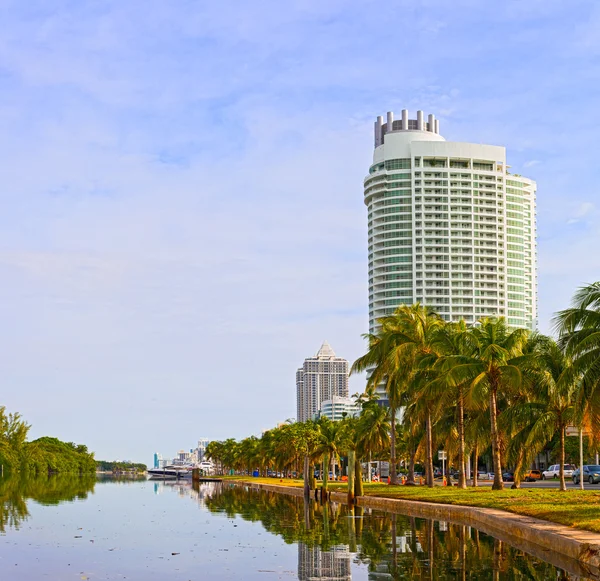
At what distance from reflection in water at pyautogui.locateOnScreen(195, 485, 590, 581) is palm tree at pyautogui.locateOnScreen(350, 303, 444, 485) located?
683 inches

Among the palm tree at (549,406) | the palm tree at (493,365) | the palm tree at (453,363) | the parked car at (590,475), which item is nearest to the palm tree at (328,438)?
the parked car at (590,475)

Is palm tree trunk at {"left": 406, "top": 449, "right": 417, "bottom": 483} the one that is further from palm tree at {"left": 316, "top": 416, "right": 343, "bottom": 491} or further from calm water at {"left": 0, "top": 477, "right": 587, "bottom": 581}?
calm water at {"left": 0, "top": 477, "right": 587, "bottom": 581}

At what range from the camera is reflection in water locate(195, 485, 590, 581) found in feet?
76.4

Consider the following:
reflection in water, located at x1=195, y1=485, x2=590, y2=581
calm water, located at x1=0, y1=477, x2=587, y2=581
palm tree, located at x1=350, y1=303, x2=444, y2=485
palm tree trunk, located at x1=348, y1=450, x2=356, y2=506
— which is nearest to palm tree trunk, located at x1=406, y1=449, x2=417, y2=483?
palm tree, located at x1=350, y1=303, x2=444, y2=485

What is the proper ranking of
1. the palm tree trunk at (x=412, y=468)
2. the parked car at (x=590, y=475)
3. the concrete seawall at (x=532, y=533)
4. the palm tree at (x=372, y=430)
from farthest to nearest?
the palm tree at (x=372, y=430)
the palm tree trunk at (x=412, y=468)
the parked car at (x=590, y=475)
the concrete seawall at (x=532, y=533)

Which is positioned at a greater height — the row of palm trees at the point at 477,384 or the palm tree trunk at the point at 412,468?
the row of palm trees at the point at 477,384

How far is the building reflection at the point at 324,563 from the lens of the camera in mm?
23406

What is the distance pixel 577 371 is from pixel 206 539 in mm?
15653

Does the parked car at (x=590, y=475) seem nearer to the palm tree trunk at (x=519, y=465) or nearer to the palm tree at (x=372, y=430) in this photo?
the palm tree trunk at (x=519, y=465)

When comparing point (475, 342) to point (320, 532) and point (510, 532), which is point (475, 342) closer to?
point (320, 532)

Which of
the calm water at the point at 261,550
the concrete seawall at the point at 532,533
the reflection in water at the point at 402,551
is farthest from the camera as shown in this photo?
the calm water at the point at 261,550

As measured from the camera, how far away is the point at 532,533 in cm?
2778

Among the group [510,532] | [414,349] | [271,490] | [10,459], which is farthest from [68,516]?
[10,459]

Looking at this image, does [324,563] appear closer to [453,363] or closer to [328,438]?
[453,363]
